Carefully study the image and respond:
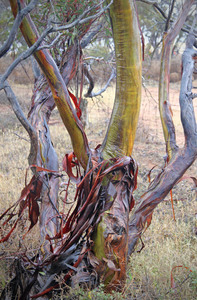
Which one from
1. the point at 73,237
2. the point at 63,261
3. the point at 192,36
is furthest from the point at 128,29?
the point at 63,261

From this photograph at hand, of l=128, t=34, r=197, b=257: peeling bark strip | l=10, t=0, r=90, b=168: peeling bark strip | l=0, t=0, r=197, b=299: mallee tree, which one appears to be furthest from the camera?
l=128, t=34, r=197, b=257: peeling bark strip

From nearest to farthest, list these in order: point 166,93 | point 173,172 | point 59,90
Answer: point 59,90, point 173,172, point 166,93

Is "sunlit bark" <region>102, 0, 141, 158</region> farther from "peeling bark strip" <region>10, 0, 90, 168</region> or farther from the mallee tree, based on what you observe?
"peeling bark strip" <region>10, 0, 90, 168</region>

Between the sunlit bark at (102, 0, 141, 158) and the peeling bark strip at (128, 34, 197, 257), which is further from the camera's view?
the peeling bark strip at (128, 34, 197, 257)

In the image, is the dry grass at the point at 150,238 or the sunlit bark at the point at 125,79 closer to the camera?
the sunlit bark at the point at 125,79

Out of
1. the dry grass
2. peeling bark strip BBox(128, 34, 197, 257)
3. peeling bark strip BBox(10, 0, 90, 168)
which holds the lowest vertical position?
the dry grass

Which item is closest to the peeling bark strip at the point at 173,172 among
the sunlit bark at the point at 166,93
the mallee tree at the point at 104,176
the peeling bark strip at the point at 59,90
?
the mallee tree at the point at 104,176

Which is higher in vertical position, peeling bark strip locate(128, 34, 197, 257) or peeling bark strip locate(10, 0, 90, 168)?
peeling bark strip locate(10, 0, 90, 168)

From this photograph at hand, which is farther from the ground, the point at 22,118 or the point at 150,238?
the point at 22,118

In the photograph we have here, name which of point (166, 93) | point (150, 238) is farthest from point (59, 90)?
point (150, 238)

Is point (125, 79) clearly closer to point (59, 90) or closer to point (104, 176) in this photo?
point (59, 90)

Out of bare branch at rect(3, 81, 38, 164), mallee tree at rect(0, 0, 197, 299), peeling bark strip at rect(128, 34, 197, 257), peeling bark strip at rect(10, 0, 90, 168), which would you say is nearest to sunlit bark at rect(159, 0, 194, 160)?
mallee tree at rect(0, 0, 197, 299)

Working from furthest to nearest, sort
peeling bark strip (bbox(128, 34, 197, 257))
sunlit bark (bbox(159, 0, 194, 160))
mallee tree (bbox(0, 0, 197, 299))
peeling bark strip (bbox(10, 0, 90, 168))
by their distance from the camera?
sunlit bark (bbox(159, 0, 194, 160)) < peeling bark strip (bbox(128, 34, 197, 257)) < mallee tree (bbox(0, 0, 197, 299)) < peeling bark strip (bbox(10, 0, 90, 168))

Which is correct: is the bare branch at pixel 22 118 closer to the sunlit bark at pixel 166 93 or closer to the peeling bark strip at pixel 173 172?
the peeling bark strip at pixel 173 172
